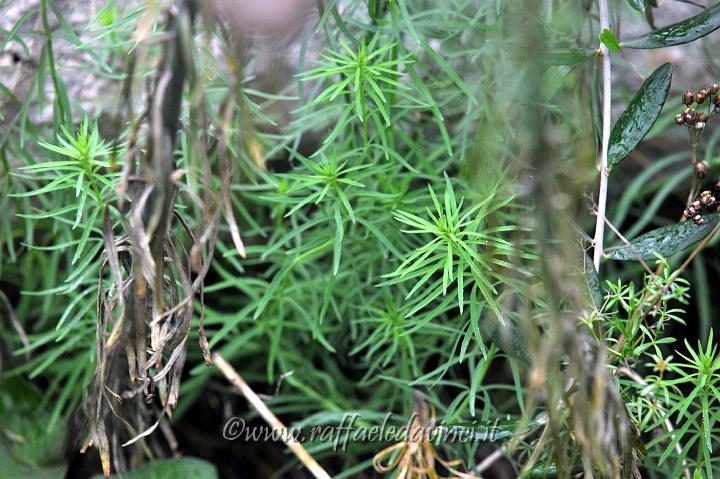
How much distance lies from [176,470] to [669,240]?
65cm

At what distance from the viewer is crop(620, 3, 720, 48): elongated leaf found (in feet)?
2.22

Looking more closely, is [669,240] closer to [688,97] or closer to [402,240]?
[688,97]

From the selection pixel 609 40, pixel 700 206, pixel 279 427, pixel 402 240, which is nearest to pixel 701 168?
pixel 700 206

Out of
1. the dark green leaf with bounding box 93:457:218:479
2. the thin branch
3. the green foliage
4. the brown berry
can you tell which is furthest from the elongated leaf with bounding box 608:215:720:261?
the dark green leaf with bounding box 93:457:218:479

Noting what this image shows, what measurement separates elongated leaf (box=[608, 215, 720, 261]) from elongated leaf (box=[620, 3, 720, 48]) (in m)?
0.18

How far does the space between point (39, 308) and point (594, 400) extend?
33.3 inches

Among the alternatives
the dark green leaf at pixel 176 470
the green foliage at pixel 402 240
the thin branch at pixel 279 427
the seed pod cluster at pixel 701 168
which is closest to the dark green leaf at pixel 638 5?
the green foliage at pixel 402 240

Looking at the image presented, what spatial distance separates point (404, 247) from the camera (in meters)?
0.84

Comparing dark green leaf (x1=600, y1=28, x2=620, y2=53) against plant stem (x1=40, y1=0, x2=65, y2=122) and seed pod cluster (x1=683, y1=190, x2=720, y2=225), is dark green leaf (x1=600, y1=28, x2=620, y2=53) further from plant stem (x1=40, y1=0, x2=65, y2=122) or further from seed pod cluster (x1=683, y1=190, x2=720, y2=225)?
plant stem (x1=40, y1=0, x2=65, y2=122)

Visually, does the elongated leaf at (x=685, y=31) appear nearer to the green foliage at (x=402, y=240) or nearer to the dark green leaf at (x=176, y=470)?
the green foliage at (x=402, y=240)

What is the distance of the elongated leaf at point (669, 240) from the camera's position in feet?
Answer: 2.25

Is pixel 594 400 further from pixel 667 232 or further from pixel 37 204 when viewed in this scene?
pixel 37 204

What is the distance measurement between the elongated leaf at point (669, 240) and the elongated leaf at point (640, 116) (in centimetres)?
8

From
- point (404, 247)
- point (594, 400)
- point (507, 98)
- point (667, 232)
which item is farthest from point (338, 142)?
point (594, 400)
